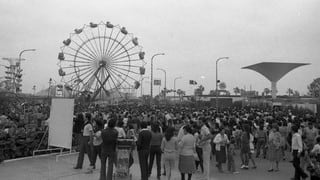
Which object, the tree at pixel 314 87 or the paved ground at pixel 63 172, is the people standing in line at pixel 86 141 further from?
the tree at pixel 314 87

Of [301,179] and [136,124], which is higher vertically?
[136,124]

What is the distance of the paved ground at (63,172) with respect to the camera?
9.48 metres

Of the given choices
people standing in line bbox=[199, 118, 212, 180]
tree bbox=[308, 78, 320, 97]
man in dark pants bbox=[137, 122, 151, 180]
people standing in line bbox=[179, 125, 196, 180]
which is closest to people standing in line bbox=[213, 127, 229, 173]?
people standing in line bbox=[199, 118, 212, 180]

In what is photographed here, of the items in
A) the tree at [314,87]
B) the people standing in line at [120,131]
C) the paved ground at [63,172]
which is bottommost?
the paved ground at [63,172]

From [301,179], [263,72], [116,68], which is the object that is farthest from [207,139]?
[263,72]

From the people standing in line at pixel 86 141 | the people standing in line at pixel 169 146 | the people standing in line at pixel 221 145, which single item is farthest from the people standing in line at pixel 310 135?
the people standing in line at pixel 86 141

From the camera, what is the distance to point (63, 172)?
10.0 metres

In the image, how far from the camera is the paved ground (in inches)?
373

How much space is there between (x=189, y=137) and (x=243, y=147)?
11.9 ft

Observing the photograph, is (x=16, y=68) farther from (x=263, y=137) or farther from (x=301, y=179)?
(x=301, y=179)

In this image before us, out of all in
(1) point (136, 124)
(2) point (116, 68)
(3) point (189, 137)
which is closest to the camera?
(3) point (189, 137)

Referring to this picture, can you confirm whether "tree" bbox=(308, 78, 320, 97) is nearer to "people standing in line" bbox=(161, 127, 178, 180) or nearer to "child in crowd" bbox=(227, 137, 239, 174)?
"child in crowd" bbox=(227, 137, 239, 174)

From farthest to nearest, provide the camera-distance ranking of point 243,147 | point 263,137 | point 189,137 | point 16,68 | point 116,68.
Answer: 1. point 16,68
2. point 116,68
3. point 263,137
4. point 243,147
5. point 189,137

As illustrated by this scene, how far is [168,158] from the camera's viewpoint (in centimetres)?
870
